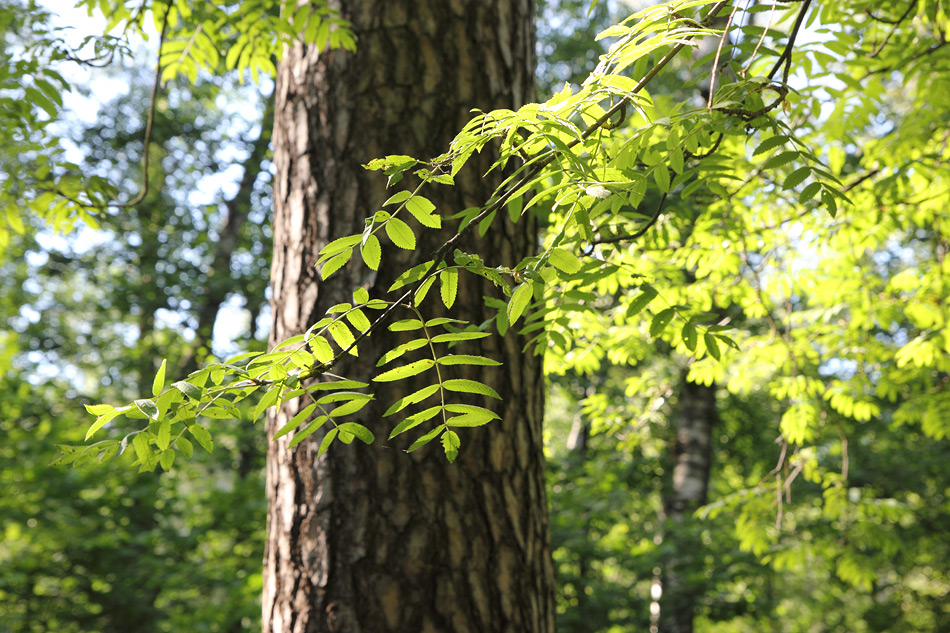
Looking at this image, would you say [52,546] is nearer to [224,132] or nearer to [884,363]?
[884,363]

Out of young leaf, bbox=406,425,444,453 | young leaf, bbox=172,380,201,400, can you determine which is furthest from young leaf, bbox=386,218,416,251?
young leaf, bbox=172,380,201,400

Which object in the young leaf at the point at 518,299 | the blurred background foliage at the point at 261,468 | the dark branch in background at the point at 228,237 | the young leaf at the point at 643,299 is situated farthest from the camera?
the dark branch in background at the point at 228,237

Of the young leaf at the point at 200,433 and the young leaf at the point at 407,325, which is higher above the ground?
the young leaf at the point at 407,325

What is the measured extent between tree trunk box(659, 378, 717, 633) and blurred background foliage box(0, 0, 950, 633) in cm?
6

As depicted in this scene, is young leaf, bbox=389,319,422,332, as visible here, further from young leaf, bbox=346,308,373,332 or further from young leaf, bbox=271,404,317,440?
young leaf, bbox=271,404,317,440

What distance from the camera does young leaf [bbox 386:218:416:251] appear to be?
3.33 ft

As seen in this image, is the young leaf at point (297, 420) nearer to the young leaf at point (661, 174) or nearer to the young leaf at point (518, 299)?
the young leaf at point (518, 299)

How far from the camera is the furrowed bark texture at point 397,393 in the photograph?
167cm

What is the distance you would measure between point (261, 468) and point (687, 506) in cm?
583

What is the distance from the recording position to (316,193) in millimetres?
1938

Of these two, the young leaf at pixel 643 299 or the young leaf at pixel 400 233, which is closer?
the young leaf at pixel 400 233

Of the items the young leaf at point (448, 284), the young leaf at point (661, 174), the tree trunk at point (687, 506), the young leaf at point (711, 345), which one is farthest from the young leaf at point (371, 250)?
the tree trunk at point (687, 506)

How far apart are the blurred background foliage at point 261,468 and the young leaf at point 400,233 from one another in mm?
1019

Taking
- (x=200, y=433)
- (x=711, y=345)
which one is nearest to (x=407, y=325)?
(x=200, y=433)
